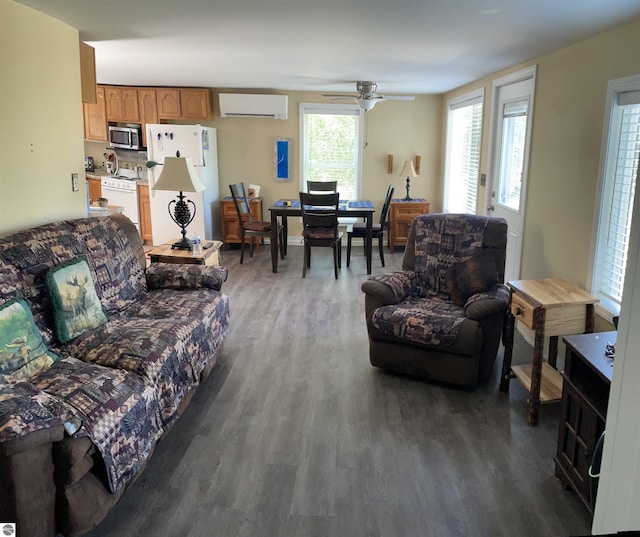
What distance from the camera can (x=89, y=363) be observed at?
241 centimetres

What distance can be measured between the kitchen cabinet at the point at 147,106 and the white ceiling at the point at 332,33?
1.60 meters

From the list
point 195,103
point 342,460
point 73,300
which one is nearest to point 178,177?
point 73,300

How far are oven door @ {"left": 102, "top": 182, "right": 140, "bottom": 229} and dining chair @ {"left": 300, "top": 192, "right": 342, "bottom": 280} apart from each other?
281 cm

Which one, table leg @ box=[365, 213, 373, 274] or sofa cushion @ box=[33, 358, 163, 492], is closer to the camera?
sofa cushion @ box=[33, 358, 163, 492]

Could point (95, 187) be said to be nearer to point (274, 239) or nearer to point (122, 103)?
point (122, 103)

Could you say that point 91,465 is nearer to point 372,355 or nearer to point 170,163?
point 372,355

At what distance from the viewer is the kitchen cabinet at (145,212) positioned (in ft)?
23.4

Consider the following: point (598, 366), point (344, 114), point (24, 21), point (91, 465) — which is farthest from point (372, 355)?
point (344, 114)

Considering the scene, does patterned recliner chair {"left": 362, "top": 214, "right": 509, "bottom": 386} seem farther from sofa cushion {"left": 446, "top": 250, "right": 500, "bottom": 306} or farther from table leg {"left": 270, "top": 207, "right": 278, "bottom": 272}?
table leg {"left": 270, "top": 207, "right": 278, "bottom": 272}

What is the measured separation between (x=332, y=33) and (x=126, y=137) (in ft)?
15.3

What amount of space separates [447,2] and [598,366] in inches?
70.0

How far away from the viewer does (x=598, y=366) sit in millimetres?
1981

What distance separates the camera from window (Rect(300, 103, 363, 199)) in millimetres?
7129

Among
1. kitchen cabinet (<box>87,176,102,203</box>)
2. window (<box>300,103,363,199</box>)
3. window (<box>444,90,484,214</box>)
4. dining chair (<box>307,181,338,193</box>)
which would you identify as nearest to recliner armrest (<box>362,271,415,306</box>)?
window (<box>444,90,484,214</box>)
